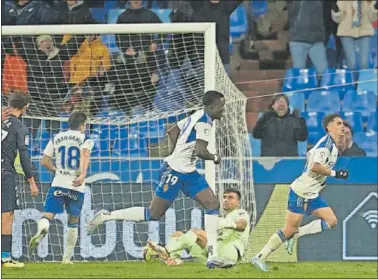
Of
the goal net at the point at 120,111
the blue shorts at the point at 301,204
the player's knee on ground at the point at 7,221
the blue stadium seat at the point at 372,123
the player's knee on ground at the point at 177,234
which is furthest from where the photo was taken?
the blue stadium seat at the point at 372,123

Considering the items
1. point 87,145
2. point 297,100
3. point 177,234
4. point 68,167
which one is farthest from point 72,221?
point 297,100

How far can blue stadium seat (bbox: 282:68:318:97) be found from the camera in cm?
1347

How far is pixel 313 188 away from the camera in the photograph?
9453mm

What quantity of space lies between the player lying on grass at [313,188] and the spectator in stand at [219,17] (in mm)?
3747

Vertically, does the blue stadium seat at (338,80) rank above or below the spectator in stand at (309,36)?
below

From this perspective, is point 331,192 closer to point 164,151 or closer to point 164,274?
point 164,151

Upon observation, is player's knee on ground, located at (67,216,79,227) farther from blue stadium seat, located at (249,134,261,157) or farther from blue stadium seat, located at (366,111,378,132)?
blue stadium seat, located at (366,111,378,132)

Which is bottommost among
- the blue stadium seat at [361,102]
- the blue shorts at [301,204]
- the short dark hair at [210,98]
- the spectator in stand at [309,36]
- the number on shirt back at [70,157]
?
the blue shorts at [301,204]

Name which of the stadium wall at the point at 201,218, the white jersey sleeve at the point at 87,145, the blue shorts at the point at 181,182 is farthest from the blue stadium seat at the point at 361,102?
the blue shorts at the point at 181,182

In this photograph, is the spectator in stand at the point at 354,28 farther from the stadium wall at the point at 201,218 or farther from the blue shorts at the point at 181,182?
the blue shorts at the point at 181,182

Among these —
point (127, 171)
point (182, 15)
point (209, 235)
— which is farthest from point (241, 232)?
point (182, 15)

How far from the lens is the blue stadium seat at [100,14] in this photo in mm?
13977

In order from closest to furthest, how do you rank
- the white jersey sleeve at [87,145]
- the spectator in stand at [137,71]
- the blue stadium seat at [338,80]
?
the white jersey sleeve at [87,145] → the spectator in stand at [137,71] → the blue stadium seat at [338,80]

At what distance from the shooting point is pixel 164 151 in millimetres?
11445
